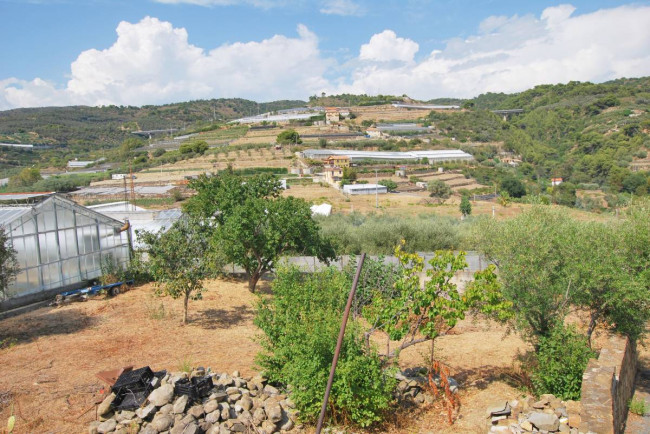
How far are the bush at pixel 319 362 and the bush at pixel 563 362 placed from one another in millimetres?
3485

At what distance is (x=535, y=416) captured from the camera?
8438mm

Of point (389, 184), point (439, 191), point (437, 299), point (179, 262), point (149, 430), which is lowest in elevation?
point (439, 191)

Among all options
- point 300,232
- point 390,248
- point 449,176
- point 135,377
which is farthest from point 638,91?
point 135,377

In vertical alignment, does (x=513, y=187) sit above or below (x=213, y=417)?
below

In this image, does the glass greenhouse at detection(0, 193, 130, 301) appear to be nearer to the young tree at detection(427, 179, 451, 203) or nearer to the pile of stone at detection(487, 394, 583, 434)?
the pile of stone at detection(487, 394, 583, 434)

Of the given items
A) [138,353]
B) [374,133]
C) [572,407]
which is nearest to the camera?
[572,407]

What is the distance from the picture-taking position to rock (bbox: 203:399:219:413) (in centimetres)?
809

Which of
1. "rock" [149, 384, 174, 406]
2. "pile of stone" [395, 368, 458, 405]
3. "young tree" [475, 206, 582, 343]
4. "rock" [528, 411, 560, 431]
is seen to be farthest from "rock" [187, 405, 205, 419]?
"young tree" [475, 206, 582, 343]

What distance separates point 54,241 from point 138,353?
7764 millimetres

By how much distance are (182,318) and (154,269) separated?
7.09 ft

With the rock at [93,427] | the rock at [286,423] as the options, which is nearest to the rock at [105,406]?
the rock at [93,427]

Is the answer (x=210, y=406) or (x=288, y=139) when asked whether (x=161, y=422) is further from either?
(x=288, y=139)

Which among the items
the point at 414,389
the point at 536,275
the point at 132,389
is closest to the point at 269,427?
the point at 132,389

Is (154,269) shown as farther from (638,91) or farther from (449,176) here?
(638,91)
